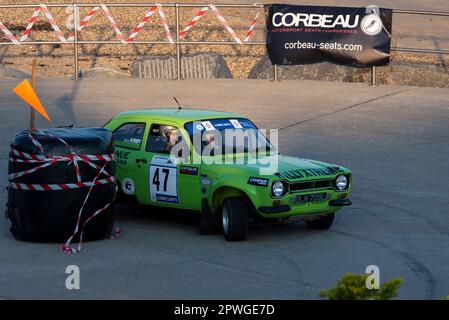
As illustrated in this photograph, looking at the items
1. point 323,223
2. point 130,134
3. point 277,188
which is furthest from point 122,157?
point 323,223

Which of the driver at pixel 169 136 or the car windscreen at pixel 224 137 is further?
the driver at pixel 169 136

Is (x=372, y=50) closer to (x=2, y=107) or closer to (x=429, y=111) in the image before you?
(x=429, y=111)

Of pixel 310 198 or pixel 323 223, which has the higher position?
pixel 310 198

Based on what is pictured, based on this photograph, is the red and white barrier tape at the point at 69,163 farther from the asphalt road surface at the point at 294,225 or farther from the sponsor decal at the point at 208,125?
the sponsor decal at the point at 208,125

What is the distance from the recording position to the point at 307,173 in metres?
11.9

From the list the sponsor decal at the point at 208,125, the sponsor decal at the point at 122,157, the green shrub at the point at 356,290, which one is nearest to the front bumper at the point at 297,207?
the sponsor decal at the point at 208,125

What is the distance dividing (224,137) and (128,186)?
134 cm

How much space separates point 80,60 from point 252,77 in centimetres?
559

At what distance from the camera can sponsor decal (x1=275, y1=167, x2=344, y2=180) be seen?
1170 cm

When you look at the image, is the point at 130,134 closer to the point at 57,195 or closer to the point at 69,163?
the point at 69,163

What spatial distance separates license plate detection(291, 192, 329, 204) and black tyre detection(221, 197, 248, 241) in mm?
575

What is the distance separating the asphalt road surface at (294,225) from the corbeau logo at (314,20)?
1.41 m

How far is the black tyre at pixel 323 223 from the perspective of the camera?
490 inches
